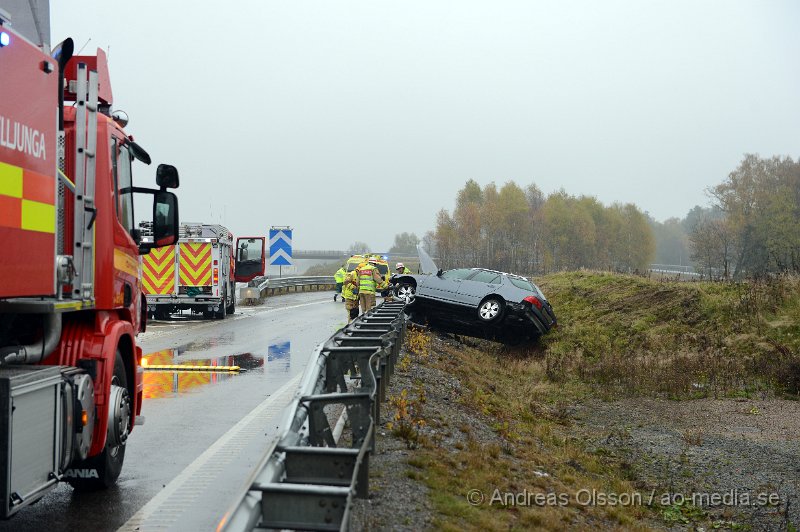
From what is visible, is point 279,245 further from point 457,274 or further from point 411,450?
point 411,450

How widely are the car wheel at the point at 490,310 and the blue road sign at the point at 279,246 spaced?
18.6 metres

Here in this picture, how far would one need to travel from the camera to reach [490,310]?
1797 cm

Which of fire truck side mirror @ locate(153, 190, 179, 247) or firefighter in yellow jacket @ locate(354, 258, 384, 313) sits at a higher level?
fire truck side mirror @ locate(153, 190, 179, 247)

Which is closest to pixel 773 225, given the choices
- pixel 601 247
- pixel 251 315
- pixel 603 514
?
pixel 601 247

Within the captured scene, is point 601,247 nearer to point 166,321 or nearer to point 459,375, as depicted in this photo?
point 166,321

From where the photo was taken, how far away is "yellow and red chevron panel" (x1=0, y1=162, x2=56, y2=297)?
A: 4473 mm

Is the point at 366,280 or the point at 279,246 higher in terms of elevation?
the point at 279,246

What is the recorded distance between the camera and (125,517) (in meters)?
5.80

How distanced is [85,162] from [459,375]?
8.80 meters

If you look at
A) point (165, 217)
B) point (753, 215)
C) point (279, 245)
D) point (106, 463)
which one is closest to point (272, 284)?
point (279, 245)

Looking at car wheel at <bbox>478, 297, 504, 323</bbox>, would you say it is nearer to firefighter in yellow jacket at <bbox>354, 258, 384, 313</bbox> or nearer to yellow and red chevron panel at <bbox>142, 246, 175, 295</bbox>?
firefighter in yellow jacket at <bbox>354, 258, 384, 313</bbox>

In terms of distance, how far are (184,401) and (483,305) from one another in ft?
28.8

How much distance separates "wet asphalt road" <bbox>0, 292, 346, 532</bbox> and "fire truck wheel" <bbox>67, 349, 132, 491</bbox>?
0.08 m

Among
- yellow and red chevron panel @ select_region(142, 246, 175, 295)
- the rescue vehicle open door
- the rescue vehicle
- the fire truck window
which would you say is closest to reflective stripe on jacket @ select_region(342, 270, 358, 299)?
the rescue vehicle
